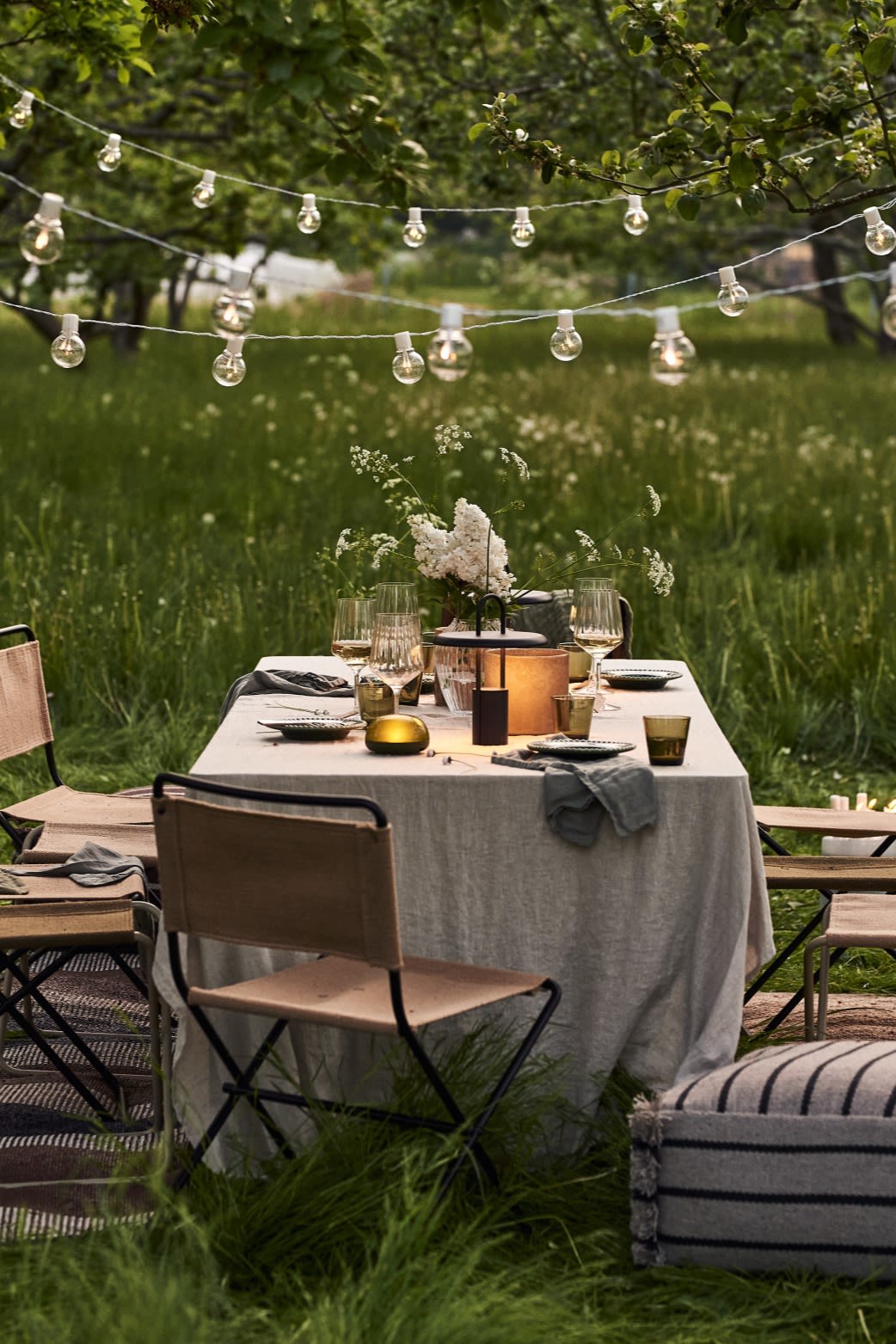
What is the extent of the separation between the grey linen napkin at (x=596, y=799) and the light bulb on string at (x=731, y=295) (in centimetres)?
143

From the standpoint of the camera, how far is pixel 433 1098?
3.00 m

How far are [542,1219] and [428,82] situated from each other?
6.11 m

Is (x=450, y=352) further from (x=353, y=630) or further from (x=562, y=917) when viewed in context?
(x=562, y=917)

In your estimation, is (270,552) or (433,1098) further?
(270,552)

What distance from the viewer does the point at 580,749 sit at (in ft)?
10.4

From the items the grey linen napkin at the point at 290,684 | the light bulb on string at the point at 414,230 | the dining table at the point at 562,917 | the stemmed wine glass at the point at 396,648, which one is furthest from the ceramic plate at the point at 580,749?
the light bulb on string at the point at 414,230

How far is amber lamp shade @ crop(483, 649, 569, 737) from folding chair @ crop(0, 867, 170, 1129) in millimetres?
832

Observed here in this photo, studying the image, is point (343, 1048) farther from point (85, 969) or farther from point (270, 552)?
point (270, 552)

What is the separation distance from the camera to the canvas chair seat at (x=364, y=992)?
271 cm

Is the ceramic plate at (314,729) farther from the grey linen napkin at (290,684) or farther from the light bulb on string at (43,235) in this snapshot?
the light bulb on string at (43,235)

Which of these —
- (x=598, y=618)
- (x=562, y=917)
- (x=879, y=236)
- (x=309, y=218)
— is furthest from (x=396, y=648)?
(x=309, y=218)

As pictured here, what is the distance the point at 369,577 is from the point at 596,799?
4.56 metres

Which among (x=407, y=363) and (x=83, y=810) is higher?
(x=407, y=363)

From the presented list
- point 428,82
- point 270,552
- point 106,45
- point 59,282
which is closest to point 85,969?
point 106,45
